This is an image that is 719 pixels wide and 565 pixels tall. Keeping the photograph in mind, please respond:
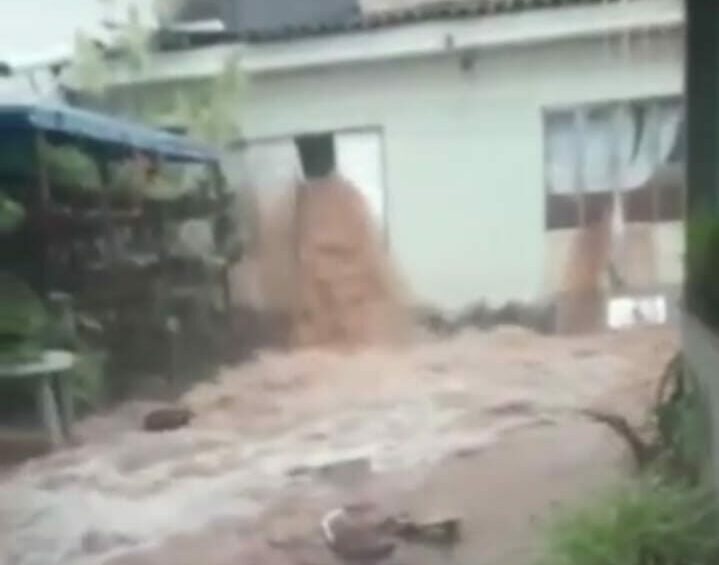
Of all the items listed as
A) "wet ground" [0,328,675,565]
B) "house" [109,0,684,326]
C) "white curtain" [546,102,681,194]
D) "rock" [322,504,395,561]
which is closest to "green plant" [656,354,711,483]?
"wet ground" [0,328,675,565]

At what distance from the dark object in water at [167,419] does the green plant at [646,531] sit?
63 centimetres

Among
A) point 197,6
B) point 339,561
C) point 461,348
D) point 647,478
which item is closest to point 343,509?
point 339,561

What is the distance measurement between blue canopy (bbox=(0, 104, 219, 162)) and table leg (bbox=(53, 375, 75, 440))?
14.8 inches

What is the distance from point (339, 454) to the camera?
2.31m

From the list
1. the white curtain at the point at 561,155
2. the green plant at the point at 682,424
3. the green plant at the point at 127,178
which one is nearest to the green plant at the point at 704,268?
the green plant at the point at 682,424

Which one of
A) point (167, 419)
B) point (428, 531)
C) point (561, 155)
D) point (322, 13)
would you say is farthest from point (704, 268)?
point (167, 419)

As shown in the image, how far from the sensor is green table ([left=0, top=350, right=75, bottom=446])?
2301mm

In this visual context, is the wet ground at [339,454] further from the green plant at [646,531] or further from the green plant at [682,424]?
the green plant at [646,531]

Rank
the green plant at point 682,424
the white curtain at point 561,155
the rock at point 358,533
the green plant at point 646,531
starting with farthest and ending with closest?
the white curtain at point 561,155 < the rock at point 358,533 < the green plant at point 682,424 < the green plant at point 646,531

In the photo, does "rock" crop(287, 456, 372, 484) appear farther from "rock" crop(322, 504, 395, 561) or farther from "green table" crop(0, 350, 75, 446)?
"green table" crop(0, 350, 75, 446)

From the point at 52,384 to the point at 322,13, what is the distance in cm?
71

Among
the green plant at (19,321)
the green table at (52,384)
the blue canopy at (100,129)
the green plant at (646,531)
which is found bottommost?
the green plant at (646,531)

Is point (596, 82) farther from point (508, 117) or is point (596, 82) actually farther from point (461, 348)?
point (461, 348)

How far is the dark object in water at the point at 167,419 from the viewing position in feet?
7.65
